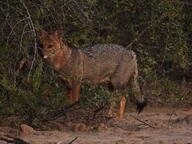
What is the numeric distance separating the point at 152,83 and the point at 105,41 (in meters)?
1.05

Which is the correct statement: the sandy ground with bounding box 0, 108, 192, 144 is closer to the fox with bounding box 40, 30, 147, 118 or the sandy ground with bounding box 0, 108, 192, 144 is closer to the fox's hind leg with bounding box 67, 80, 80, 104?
the fox's hind leg with bounding box 67, 80, 80, 104

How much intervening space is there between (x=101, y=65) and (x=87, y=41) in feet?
1.56

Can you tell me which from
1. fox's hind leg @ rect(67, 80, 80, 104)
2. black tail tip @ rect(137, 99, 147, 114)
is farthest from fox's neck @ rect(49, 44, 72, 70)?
black tail tip @ rect(137, 99, 147, 114)

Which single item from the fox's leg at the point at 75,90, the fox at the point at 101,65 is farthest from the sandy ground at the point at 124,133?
the fox at the point at 101,65

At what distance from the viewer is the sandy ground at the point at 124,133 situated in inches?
231

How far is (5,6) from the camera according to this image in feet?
24.0

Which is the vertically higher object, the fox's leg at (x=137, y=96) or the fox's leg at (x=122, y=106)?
the fox's leg at (x=137, y=96)

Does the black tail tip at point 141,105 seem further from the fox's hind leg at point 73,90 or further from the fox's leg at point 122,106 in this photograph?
the fox's hind leg at point 73,90

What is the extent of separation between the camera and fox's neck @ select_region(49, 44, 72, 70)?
28.1ft

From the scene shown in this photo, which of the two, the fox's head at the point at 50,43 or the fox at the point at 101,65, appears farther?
the fox at the point at 101,65

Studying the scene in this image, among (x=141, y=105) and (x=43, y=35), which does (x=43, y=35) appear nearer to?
(x=43, y=35)

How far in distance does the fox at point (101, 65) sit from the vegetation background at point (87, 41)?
0.21 metres

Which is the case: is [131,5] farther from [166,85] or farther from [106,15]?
[166,85]

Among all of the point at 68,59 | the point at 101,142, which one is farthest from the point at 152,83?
the point at 101,142
